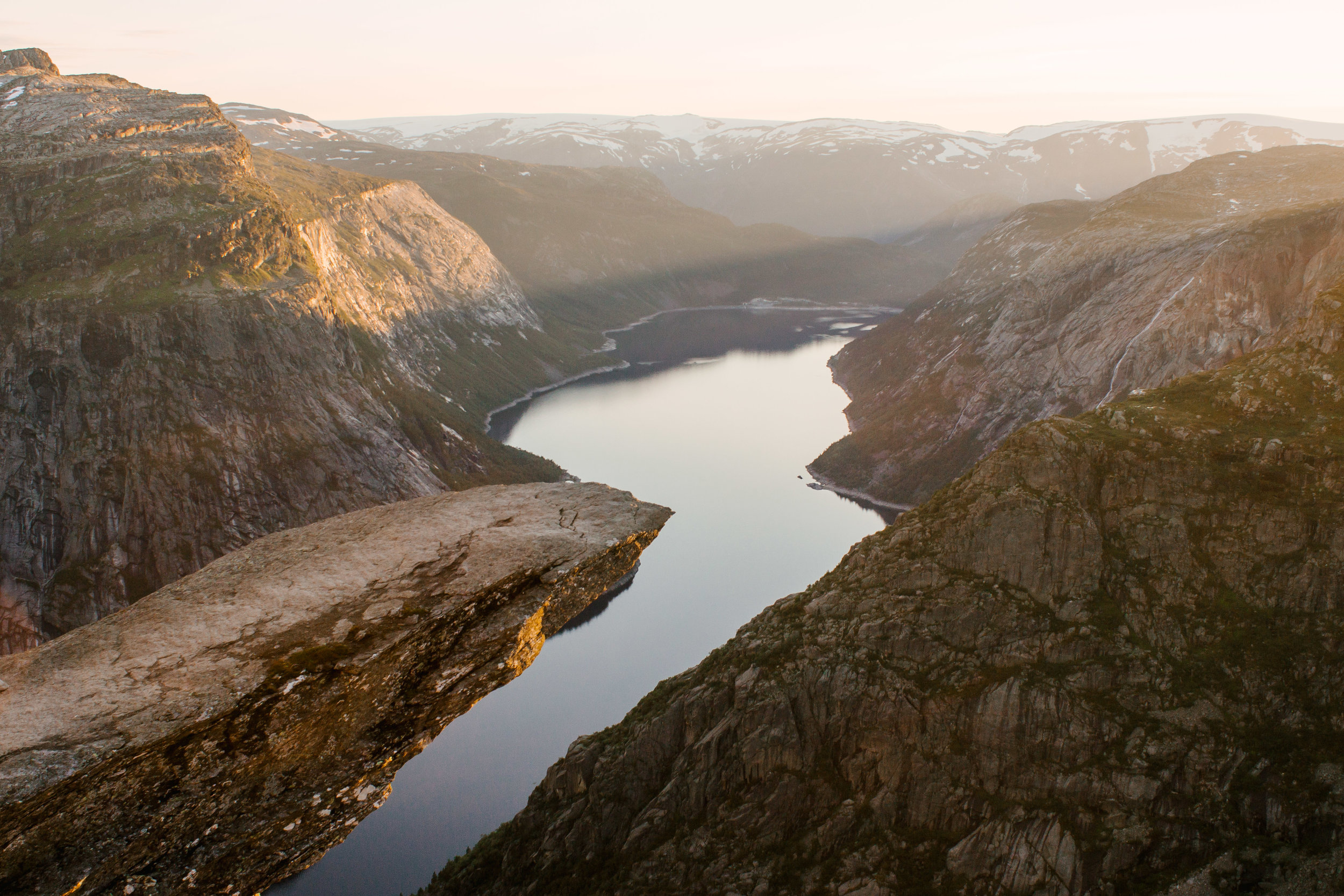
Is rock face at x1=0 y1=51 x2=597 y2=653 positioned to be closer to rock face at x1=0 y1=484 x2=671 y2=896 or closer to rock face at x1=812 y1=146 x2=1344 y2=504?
rock face at x1=812 y1=146 x2=1344 y2=504

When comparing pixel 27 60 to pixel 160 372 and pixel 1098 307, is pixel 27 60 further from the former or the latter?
pixel 1098 307

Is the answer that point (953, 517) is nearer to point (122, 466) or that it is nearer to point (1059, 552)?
point (1059, 552)

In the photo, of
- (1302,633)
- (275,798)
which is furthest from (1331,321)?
(275,798)

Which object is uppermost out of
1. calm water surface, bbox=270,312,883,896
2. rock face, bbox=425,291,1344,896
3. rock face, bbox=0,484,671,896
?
rock face, bbox=0,484,671,896

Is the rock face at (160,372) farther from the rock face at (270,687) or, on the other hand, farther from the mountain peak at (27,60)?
the rock face at (270,687)

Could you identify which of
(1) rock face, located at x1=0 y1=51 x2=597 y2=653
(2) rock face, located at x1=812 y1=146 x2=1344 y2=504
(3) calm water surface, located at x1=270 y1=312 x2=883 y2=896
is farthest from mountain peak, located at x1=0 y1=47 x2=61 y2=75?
(2) rock face, located at x1=812 y1=146 x2=1344 y2=504

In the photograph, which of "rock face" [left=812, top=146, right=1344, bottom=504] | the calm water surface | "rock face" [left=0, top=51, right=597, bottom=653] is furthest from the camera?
"rock face" [left=812, top=146, right=1344, bottom=504]

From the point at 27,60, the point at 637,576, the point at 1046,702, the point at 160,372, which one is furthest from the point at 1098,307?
the point at 27,60
